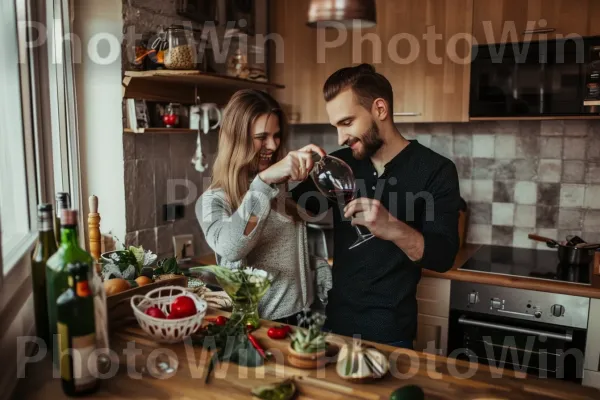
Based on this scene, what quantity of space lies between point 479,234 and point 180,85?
1.77 metres

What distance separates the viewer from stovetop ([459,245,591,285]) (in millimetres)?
2320

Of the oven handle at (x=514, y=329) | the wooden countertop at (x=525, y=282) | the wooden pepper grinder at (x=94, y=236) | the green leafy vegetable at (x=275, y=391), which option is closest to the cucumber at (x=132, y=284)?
the wooden pepper grinder at (x=94, y=236)

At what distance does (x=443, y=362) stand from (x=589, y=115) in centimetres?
163

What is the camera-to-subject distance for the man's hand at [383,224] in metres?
1.38

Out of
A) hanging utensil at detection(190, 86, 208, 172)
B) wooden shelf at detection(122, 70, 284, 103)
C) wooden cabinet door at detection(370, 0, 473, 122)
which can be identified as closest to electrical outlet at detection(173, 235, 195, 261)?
hanging utensil at detection(190, 86, 208, 172)

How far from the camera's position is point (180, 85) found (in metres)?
2.47

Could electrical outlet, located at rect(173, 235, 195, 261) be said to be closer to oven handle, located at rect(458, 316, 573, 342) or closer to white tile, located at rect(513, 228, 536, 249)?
oven handle, located at rect(458, 316, 573, 342)

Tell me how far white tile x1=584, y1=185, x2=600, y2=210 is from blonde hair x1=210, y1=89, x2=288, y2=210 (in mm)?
1782

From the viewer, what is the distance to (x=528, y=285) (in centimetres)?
223

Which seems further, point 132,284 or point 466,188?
point 466,188

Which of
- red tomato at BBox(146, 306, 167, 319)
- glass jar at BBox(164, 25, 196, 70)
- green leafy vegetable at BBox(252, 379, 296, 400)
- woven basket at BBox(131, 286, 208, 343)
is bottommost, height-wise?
green leafy vegetable at BBox(252, 379, 296, 400)

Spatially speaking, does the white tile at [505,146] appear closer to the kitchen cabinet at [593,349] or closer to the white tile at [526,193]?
the white tile at [526,193]

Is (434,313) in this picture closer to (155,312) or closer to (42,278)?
(155,312)

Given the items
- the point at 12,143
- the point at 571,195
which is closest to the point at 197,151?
the point at 12,143
